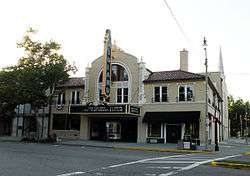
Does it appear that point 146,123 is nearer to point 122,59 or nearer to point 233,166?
point 122,59

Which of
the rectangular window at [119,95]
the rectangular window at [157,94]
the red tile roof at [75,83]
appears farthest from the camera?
the red tile roof at [75,83]

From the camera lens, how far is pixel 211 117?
37781mm

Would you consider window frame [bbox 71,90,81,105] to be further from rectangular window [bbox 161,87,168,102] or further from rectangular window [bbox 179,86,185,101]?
rectangular window [bbox 179,86,185,101]

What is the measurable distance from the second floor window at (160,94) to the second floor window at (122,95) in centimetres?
344

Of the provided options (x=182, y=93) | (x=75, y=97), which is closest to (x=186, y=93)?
(x=182, y=93)

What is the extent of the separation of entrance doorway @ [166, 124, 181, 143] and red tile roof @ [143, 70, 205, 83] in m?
4.91

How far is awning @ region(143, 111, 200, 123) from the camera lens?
3206cm

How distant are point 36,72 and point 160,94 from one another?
13028 mm

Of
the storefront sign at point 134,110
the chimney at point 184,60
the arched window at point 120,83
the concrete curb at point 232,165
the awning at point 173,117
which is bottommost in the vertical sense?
the concrete curb at point 232,165

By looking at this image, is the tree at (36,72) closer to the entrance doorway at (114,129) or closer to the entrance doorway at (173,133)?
the entrance doorway at (114,129)

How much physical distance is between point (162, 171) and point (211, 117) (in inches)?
1068

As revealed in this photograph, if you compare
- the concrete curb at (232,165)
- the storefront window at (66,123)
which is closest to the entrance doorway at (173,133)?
the storefront window at (66,123)

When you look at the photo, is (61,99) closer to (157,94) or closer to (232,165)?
(157,94)

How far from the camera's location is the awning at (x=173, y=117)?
32.1 meters
